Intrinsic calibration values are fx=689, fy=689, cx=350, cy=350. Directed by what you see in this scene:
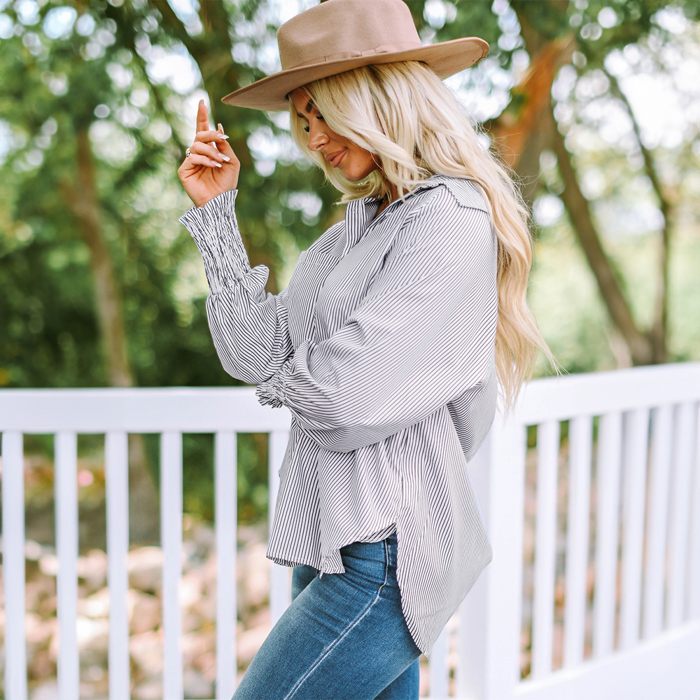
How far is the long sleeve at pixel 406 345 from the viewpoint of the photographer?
2.88 feet

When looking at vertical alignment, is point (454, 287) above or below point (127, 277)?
above

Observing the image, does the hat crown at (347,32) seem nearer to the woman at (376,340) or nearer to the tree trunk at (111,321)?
the woman at (376,340)

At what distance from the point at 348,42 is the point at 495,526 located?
113 centimetres

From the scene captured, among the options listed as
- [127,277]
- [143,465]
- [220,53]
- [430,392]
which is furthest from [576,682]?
[127,277]

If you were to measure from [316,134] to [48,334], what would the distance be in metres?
3.85

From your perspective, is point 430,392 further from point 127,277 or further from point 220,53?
point 127,277

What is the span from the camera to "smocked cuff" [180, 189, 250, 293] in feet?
3.47

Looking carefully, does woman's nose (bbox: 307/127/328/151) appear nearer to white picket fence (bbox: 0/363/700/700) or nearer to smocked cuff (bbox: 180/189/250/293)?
smocked cuff (bbox: 180/189/250/293)

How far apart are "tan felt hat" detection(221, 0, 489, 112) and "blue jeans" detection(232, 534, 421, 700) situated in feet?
2.25

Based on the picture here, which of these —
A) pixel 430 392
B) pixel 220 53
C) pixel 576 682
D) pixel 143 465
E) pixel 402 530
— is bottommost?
pixel 143 465

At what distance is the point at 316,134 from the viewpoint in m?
1.08

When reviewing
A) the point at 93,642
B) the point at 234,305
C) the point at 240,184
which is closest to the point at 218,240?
the point at 234,305

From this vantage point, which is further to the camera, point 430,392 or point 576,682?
point 576,682

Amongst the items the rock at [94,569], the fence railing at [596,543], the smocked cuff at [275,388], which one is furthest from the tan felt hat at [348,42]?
the rock at [94,569]
